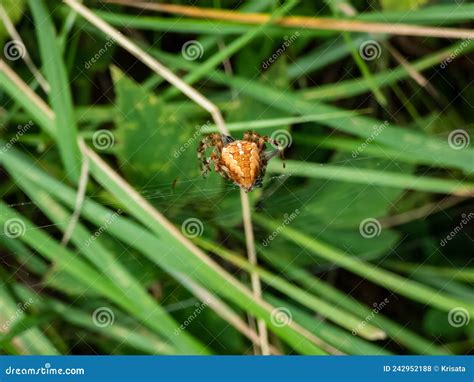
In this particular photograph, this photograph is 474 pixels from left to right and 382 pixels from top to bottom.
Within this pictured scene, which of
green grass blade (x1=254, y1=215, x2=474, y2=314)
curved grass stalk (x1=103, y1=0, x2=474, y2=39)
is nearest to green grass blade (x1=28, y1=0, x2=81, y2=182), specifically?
curved grass stalk (x1=103, y1=0, x2=474, y2=39)

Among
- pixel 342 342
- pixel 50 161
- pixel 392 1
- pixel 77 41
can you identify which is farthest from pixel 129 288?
pixel 392 1

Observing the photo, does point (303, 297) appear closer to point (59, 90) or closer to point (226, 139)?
point (226, 139)

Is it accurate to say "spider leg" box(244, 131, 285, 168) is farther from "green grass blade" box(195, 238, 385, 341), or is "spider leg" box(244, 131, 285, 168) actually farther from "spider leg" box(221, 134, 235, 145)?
"green grass blade" box(195, 238, 385, 341)

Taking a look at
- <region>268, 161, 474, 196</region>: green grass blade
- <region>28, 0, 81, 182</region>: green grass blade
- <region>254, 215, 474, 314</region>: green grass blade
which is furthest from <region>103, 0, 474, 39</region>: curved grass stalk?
<region>254, 215, 474, 314</region>: green grass blade

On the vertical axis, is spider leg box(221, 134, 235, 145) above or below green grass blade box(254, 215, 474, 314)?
above

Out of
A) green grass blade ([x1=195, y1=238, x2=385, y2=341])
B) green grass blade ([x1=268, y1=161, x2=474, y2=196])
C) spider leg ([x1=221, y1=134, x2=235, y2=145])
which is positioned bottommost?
green grass blade ([x1=195, y1=238, x2=385, y2=341])

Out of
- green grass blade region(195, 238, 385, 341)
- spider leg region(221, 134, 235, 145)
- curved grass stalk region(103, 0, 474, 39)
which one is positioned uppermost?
curved grass stalk region(103, 0, 474, 39)

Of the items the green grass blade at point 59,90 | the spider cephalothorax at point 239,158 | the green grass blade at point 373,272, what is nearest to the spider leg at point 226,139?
the spider cephalothorax at point 239,158

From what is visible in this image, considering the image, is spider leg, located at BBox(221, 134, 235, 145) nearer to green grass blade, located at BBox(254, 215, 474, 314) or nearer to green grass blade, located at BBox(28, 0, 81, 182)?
green grass blade, located at BBox(254, 215, 474, 314)
